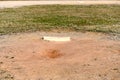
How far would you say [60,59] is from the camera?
8.70 metres

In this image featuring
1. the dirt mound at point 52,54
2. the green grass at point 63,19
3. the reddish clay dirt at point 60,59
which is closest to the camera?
the reddish clay dirt at point 60,59

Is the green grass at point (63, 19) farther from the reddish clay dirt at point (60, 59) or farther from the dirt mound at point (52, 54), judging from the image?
the dirt mound at point (52, 54)

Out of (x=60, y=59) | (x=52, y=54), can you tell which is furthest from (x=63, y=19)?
(x=60, y=59)

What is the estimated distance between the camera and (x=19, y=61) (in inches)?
338

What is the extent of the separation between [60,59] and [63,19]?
6868 mm

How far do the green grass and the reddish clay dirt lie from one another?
200cm

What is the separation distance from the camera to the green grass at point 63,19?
1305 cm

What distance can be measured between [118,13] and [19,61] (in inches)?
395

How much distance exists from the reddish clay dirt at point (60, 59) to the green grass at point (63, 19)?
78.6 inches

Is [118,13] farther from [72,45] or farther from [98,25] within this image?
[72,45]

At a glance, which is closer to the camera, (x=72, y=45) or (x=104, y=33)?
(x=72, y=45)

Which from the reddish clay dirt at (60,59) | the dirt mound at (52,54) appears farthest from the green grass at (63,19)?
the dirt mound at (52,54)

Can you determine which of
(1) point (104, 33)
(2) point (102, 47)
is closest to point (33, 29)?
(1) point (104, 33)

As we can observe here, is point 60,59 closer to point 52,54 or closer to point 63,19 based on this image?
point 52,54
